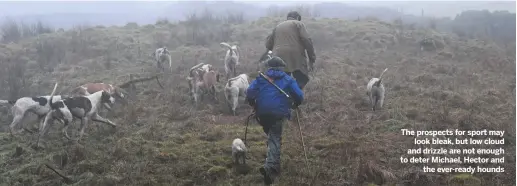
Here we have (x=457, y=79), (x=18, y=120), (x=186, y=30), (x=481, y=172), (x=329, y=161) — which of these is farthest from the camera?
(x=186, y=30)

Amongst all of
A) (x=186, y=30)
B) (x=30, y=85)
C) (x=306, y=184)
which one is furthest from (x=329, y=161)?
(x=186, y=30)

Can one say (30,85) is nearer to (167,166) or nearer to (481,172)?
(167,166)

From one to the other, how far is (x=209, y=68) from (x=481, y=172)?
7260 millimetres

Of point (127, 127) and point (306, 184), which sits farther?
point (127, 127)

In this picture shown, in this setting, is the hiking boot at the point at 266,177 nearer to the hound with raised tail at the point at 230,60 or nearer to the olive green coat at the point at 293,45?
the olive green coat at the point at 293,45

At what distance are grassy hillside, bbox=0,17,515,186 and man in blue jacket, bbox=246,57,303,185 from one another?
0.34 m

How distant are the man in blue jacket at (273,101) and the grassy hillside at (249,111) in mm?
338

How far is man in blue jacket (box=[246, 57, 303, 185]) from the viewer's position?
19.5 ft

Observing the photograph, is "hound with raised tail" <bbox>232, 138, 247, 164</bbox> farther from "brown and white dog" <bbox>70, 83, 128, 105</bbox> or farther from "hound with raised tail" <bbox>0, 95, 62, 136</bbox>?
"brown and white dog" <bbox>70, 83, 128, 105</bbox>

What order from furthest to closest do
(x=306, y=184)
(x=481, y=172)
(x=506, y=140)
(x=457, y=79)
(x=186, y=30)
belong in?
(x=186, y=30) < (x=457, y=79) < (x=506, y=140) < (x=481, y=172) < (x=306, y=184)

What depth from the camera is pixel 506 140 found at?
7.57 meters

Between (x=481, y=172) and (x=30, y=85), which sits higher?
(x=481, y=172)

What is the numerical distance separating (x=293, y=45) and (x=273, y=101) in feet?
8.54

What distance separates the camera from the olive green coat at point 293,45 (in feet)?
27.2
